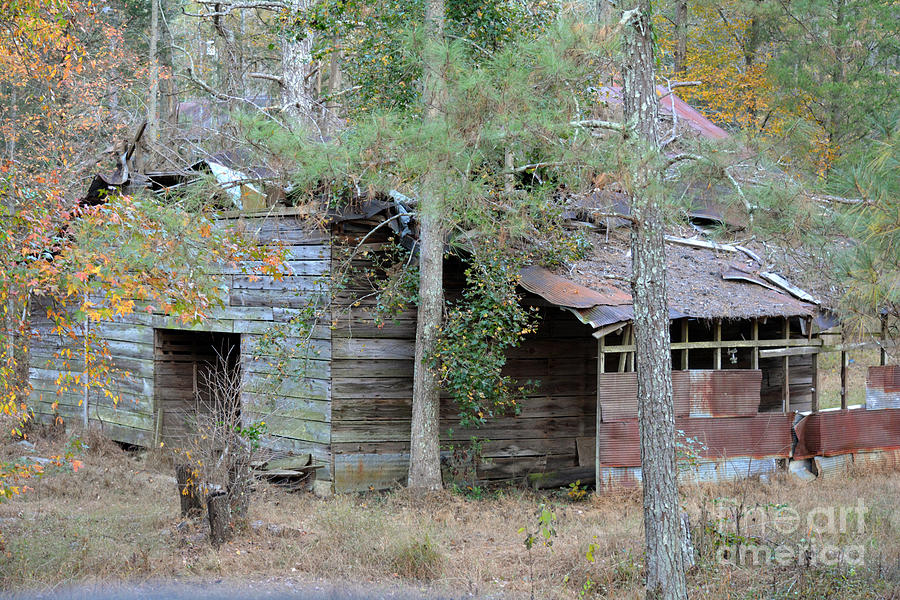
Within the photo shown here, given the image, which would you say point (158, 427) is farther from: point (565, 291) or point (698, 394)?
point (698, 394)

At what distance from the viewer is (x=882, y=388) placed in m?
12.1

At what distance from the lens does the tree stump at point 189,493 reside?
26.6 feet

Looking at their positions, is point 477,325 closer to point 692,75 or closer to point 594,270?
point 594,270

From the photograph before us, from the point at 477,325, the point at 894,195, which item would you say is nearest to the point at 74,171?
the point at 477,325

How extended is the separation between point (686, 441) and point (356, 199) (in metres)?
5.19

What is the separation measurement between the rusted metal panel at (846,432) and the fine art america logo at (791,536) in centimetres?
238

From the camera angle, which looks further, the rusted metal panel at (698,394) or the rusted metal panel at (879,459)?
the rusted metal panel at (879,459)

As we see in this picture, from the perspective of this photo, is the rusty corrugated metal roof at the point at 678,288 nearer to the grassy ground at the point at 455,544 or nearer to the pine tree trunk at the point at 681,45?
the grassy ground at the point at 455,544

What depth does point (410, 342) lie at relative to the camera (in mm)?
10797

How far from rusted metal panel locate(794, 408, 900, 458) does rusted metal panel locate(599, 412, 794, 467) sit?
1.31 feet

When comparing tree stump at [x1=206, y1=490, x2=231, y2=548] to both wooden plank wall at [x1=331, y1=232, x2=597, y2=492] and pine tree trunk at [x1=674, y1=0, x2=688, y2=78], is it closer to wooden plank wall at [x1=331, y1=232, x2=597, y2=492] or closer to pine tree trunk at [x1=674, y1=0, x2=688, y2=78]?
wooden plank wall at [x1=331, y1=232, x2=597, y2=492]

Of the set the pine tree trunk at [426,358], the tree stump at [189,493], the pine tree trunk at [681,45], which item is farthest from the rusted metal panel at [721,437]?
the pine tree trunk at [681,45]

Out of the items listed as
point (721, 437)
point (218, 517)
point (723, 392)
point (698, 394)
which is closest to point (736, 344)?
point (723, 392)

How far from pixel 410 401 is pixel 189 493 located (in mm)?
3452
